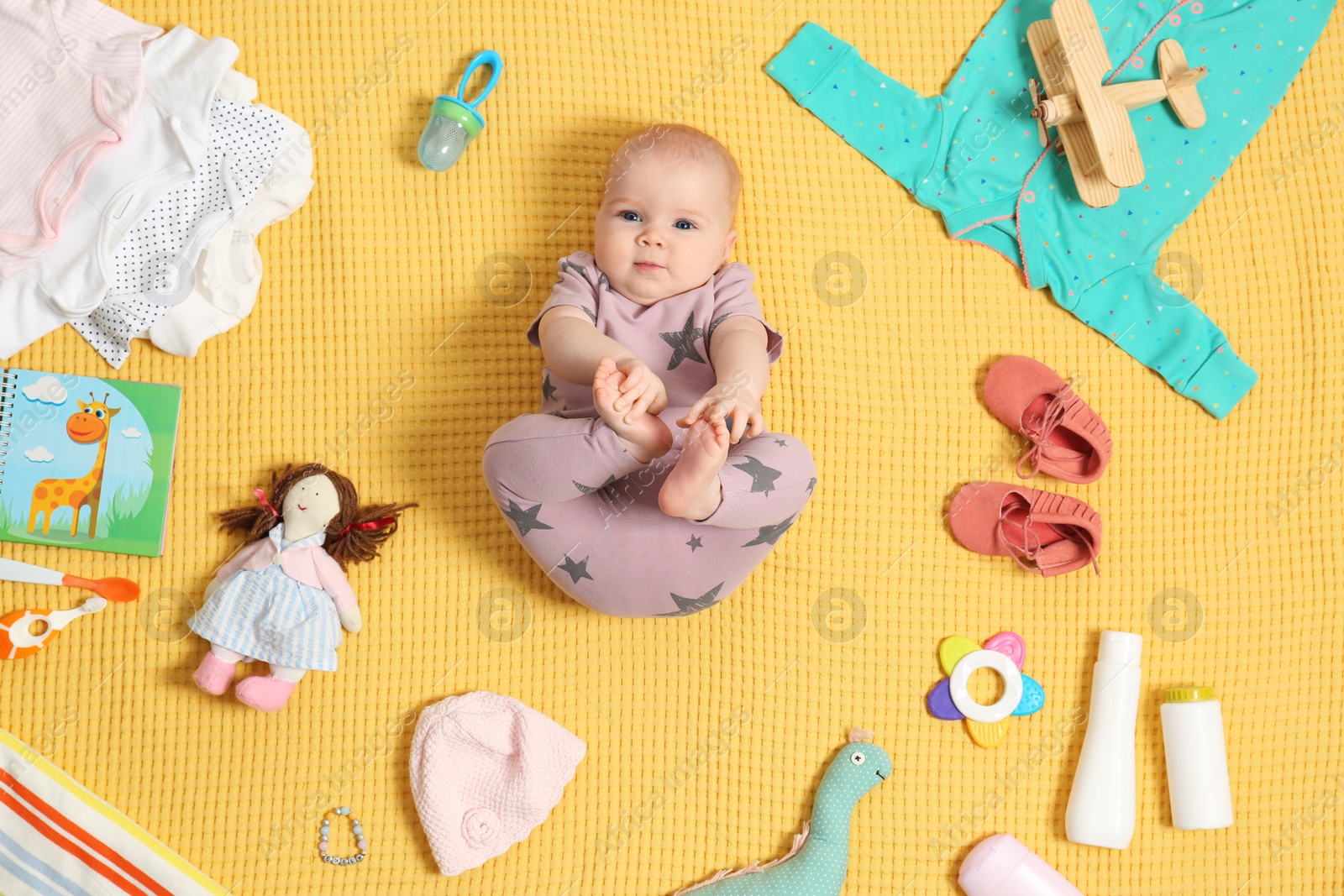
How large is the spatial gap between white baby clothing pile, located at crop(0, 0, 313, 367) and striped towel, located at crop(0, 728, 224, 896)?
1.76 ft

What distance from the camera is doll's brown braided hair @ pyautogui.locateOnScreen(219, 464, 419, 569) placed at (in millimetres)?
1198

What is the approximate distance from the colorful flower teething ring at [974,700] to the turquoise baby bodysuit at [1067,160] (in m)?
0.44

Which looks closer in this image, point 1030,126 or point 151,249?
point 151,249

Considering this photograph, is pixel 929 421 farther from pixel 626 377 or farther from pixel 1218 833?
pixel 1218 833

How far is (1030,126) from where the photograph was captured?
4.33ft

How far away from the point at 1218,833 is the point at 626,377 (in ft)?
3.29

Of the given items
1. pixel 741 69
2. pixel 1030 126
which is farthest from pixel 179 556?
pixel 1030 126

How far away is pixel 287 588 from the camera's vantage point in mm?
1165

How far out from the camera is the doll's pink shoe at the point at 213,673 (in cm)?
116

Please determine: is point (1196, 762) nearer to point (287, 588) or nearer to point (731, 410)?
point (731, 410)

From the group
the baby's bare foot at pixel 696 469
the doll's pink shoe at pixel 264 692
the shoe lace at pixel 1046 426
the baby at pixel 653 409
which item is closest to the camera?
the baby's bare foot at pixel 696 469

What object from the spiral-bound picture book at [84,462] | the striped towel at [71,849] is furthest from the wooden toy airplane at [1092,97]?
the striped towel at [71,849]

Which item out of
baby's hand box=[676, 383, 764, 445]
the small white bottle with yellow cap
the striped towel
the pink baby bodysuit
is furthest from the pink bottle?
the pink baby bodysuit

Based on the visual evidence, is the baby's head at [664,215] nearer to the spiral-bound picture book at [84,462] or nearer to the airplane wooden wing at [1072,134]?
the airplane wooden wing at [1072,134]
